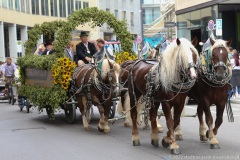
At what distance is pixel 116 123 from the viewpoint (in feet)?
39.1

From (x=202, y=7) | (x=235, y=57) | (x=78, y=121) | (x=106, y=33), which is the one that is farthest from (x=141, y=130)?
(x=106, y=33)

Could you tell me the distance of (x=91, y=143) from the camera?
922 centimetres

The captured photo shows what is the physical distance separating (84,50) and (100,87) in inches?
82.6

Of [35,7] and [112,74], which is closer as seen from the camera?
[112,74]

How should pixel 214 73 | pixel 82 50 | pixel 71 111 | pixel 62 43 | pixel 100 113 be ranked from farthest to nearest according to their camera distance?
1. pixel 82 50
2. pixel 71 111
3. pixel 62 43
4. pixel 100 113
5. pixel 214 73

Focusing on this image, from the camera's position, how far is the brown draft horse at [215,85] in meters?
7.62

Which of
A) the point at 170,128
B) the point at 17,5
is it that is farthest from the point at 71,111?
the point at 17,5

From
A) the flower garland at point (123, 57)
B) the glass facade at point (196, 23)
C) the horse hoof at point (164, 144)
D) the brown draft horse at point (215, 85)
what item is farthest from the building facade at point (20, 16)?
the brown draft horse at point (215, 85)

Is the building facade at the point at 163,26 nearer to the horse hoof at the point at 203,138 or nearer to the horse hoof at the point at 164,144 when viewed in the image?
the horse hoof at the point at 203,138

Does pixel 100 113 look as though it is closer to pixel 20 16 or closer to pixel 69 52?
pixel 69 52

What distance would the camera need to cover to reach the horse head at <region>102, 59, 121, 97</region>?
9758 mm

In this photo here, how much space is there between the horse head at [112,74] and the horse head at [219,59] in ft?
8.53

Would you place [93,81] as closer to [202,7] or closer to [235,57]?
[235,57]

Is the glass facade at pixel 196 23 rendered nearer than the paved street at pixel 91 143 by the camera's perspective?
No
